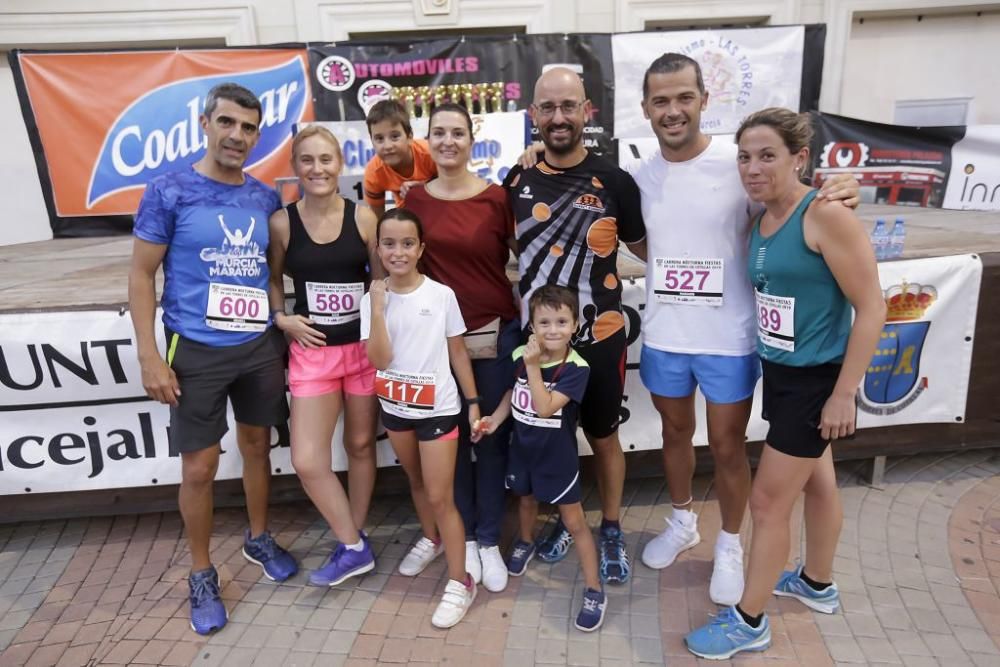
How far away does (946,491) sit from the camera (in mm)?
3201

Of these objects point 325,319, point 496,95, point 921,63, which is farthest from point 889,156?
point 325,319

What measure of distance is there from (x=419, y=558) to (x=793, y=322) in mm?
1804

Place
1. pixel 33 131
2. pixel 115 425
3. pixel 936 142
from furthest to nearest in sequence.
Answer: pixel 936 142 < pixel 33 131 < pixel 115 425

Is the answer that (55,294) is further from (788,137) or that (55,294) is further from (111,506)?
(788,137)

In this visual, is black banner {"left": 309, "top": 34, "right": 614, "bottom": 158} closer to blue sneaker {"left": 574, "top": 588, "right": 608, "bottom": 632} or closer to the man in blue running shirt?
the man in blue running shirt

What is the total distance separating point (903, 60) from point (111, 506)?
373 inches

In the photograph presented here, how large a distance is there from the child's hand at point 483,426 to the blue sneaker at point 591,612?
0.71m

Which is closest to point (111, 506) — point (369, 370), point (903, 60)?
point (369, 370)

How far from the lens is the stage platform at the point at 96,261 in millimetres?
2959

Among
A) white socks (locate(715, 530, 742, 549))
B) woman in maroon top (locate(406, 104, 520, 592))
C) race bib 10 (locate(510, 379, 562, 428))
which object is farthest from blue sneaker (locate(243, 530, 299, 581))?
white socks (locate(715, 530, 742, 549))

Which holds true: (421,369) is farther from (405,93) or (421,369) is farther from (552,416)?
(405,93)

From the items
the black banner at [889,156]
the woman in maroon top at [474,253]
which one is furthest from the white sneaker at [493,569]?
the black banner at [889,156]

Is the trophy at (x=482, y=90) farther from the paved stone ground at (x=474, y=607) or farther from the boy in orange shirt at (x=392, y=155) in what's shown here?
the paved stone ground at (x=474, y=607)

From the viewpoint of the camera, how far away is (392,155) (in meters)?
2.57
